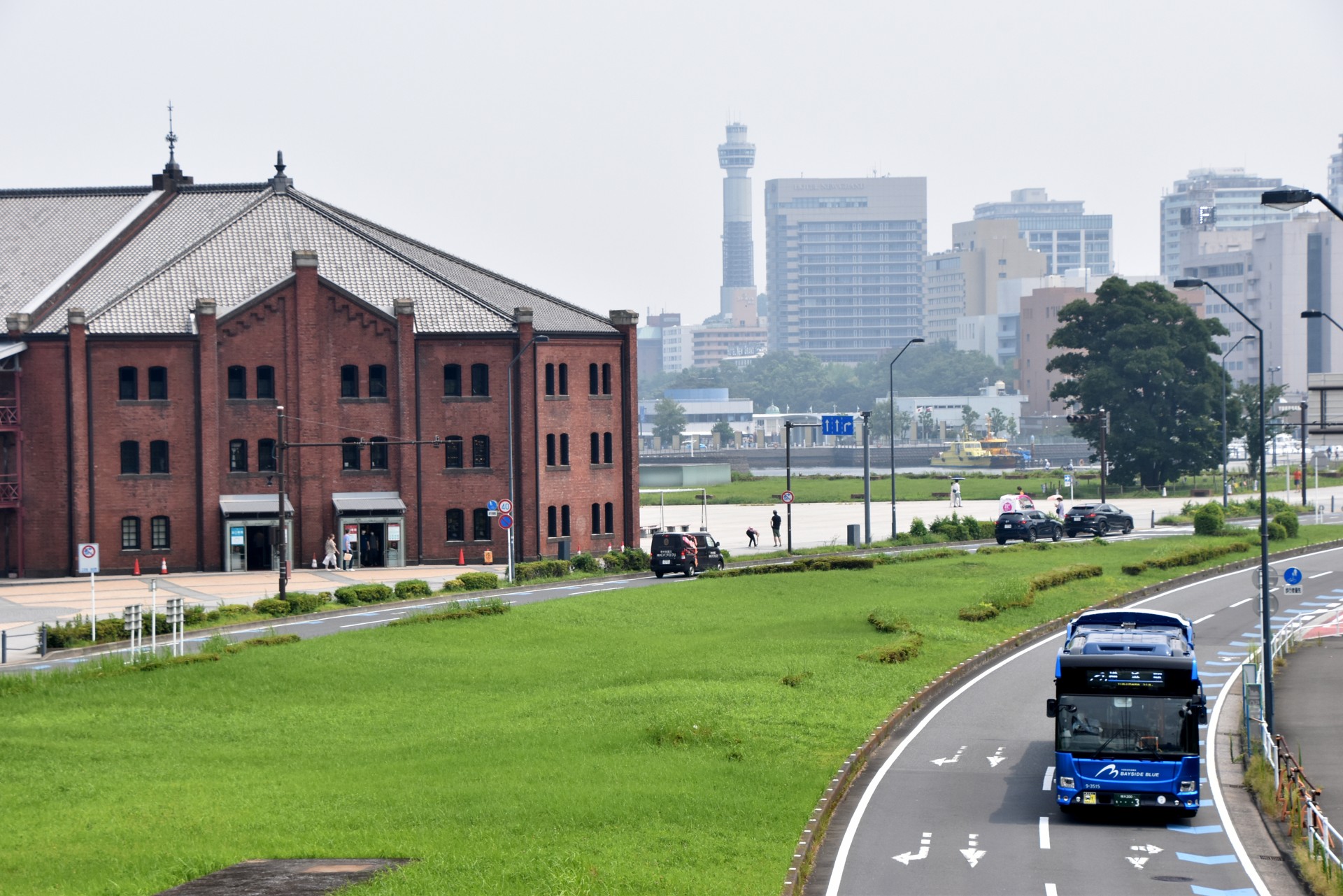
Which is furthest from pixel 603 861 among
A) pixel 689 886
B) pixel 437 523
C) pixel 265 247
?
pixel 265 247

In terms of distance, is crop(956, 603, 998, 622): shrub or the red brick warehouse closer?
crop(956, 603, 998, 622): shrub

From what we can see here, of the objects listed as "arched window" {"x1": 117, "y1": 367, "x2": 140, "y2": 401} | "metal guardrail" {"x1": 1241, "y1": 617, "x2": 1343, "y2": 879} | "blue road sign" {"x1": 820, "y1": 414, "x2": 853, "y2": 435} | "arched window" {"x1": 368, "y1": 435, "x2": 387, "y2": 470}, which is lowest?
"metal guardrail" {"x1": 1241, "y1": 617, "x2": 1343, "y2": 879}

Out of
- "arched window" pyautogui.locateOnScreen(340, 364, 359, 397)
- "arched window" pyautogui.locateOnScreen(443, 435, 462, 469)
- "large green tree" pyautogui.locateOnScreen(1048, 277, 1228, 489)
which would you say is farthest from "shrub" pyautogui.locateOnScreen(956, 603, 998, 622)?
"large green tree" pyautogui.locateOnScreen(1048, 277, 1228, 489)

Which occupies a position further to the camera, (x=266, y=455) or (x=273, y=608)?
(x=266, y=455)

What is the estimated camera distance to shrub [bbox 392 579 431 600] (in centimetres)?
5866

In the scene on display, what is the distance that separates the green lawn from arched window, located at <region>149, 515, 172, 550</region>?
26185mm

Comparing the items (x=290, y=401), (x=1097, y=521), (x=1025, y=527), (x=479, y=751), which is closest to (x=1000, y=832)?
(x=479, y=751)

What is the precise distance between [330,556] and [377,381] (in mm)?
8642

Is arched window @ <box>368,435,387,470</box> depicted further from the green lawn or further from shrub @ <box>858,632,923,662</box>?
shrub @ <box>858,632,923,662</box>

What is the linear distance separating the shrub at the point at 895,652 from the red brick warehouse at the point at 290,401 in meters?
29.1

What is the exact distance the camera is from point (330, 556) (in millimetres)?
70750

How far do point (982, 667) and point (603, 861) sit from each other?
23.0 m

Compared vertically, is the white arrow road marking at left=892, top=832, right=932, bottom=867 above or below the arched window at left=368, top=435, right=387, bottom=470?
below

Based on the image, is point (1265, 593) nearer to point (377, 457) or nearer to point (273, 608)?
point (273, 608)
